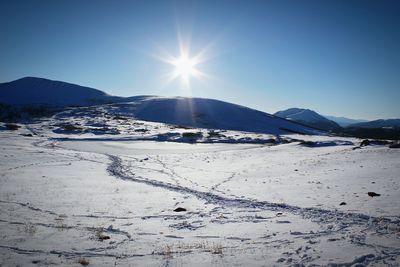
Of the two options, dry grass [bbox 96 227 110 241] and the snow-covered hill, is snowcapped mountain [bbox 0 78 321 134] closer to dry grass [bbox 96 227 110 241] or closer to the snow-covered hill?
the snow-covered hill

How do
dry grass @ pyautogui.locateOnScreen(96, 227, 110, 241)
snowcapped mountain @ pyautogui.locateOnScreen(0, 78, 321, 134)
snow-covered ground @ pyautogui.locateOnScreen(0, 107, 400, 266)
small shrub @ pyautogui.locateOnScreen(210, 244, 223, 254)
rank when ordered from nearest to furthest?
snow-covered ground @ pyautogui.locateOnScreen(0, 107, 400, 266)
small shrub @ pyautogui.locateOnScreen(210, 244, 223, 254)
dry grass @ pyautogui.locateOnScreen(96, 227, 110, 241)
snowcapped mountain @ pyautogui.locateOnScreen(0, 78, 321, 134)

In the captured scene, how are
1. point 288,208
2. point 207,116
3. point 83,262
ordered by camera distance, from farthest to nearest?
point 207,116, point 288,208, point 83,262

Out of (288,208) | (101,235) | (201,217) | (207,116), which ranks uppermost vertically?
(207,116)

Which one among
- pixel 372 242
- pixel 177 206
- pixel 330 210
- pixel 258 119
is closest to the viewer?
pixel 372 242

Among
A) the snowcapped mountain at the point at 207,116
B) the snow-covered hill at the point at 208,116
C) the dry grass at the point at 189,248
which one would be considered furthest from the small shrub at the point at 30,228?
the snow-covered hill at the point at 208,116

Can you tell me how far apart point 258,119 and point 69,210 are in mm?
127503

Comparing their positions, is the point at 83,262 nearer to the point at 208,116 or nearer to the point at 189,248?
the point at 189,248

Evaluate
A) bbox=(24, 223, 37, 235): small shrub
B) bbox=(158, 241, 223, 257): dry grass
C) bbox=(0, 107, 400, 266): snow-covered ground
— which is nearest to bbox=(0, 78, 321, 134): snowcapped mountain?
bbox=(0, 107, 400, 266): snow-covered ground

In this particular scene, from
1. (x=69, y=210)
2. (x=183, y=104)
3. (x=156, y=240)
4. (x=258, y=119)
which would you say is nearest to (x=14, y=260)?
(x=156, y=240)

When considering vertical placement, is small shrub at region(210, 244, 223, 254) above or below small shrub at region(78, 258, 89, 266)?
above

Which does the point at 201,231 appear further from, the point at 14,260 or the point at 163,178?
the point at 163,178

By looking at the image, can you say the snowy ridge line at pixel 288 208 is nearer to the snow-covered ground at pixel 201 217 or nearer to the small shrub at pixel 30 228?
the snow-covered ground at pixel 201 217

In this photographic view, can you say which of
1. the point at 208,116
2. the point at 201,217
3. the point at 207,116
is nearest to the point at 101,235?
the point at 201,217

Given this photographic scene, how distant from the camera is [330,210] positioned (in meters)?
13.4
